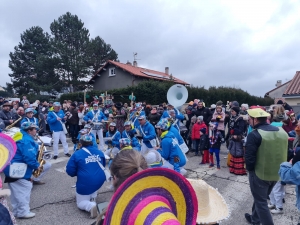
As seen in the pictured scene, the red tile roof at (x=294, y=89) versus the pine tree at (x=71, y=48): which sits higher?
the pine tree at (x=71, y=48)

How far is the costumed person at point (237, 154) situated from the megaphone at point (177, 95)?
11.6ft

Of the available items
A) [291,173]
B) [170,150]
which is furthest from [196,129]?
[291,173]

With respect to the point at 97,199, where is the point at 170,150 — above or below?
above

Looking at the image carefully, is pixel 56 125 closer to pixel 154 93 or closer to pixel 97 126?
pixel 97 126

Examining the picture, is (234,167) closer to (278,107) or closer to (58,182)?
(278,107)

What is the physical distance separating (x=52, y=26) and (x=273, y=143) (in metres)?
34.2

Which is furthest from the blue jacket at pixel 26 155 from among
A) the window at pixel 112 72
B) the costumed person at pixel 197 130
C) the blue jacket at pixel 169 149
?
the window at pixel 112 72

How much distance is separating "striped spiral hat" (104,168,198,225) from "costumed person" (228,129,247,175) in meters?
5.29

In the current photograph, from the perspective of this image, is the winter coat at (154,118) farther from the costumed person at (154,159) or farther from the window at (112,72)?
the window at (112,72)

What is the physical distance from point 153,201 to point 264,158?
2.52m

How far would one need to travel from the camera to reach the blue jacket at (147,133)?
21.4 ft

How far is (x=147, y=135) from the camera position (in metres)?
6.59

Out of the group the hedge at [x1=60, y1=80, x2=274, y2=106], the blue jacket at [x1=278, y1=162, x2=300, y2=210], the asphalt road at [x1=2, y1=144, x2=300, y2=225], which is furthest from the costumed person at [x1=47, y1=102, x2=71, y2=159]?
the hedge at [x1=60, y1=80, x2=274, y2=106]

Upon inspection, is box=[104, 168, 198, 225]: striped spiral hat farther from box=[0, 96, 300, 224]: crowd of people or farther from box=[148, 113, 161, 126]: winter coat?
box=[148, 113, 161, 126]: winter coat
